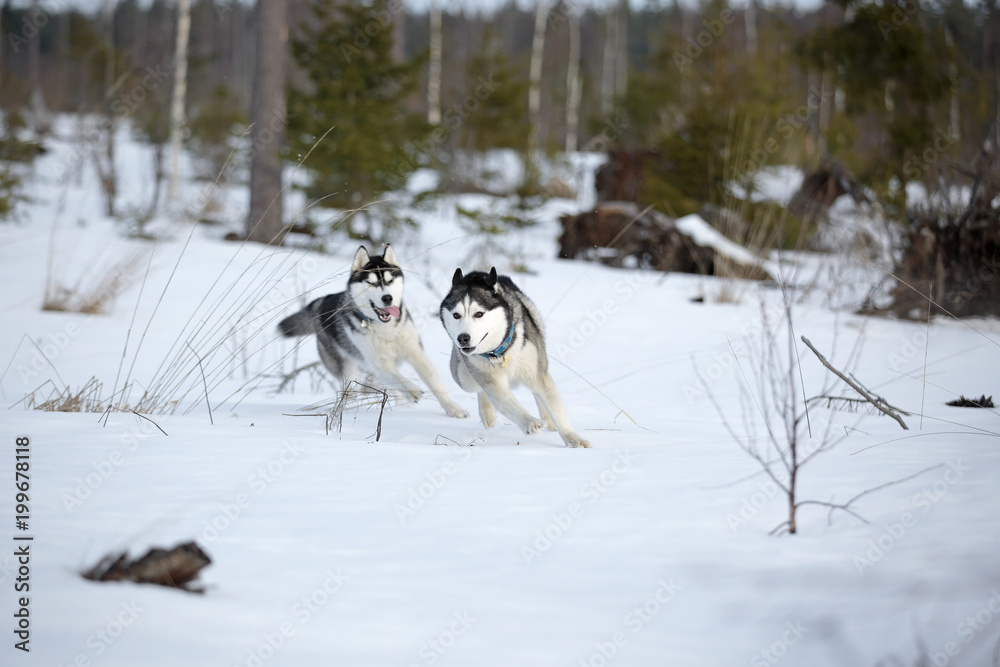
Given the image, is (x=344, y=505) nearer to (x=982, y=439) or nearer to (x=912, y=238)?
(x=982, y=439)

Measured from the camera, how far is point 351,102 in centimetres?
1039

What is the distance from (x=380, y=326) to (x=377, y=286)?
0.83 ft

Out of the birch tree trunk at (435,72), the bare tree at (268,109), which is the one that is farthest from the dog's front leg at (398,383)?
the birch tree trunk at (435,72)

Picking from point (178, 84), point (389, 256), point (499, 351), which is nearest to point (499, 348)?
point (499, 351)

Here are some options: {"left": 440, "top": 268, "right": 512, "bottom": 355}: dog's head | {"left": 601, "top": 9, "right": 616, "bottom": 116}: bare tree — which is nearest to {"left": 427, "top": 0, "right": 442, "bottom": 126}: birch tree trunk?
{"left": 601, "top": 9, "right": 616, "bottom": 116}: bare tree

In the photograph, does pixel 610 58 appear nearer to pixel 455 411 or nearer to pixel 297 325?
pixel 297 325

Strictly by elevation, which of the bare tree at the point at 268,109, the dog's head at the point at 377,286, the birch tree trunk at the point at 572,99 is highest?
the birch tree trunk at the point at 572,99

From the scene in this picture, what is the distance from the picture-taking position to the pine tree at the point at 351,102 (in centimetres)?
1010

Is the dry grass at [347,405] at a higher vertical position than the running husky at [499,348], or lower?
lower

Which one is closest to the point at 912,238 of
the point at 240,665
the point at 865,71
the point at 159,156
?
the point at 240,665

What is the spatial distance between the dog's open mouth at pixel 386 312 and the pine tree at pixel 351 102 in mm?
5521

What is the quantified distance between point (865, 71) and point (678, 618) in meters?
14.6

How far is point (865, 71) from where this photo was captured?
44.9ft

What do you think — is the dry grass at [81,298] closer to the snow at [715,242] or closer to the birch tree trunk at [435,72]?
the snow at [715,242]
